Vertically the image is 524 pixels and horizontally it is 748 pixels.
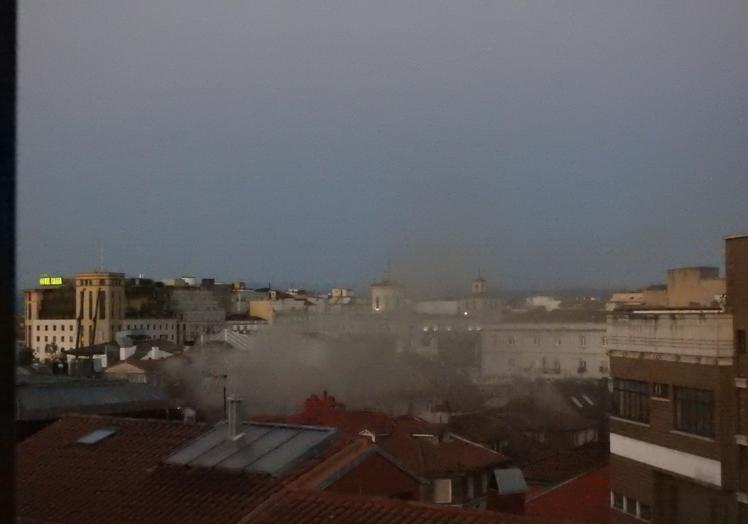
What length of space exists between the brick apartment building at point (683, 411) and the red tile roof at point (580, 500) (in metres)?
0.32

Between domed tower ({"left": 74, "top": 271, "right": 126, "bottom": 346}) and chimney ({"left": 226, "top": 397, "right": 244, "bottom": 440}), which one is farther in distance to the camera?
domed tower ({"left": 74, "top": 271, "right": 126, "bottom": 346})

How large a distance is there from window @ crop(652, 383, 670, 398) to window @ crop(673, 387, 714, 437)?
0.24 feet

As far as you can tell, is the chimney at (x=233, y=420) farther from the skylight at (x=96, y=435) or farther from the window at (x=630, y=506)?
the window at (x=630, y=506)

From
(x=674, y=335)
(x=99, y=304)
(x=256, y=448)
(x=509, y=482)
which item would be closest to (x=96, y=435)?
(x=256, y=448)

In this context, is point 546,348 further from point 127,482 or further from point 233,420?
point 127,482

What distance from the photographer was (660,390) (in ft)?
18.0

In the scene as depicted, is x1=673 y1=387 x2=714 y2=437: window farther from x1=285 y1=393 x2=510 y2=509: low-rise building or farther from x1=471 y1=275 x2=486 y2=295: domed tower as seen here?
x1=471 y1=275 x2=486 y2=295: domed tower

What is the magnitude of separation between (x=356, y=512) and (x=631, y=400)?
11.6ft

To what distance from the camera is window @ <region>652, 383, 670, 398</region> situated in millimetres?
5410

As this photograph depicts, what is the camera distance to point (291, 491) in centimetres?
304

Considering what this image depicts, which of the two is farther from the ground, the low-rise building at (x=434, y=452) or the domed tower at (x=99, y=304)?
the domed tower at (x=99, y=304)

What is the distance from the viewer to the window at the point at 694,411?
4.99 meters

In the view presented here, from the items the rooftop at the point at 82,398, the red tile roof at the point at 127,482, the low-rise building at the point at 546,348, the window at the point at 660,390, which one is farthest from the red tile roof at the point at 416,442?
the low-rise building at the point at 546,348

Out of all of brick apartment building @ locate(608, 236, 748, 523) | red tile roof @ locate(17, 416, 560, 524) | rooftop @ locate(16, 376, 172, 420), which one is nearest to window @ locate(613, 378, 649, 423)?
brick apartment building @ locate(608, 236, 748, 523)
